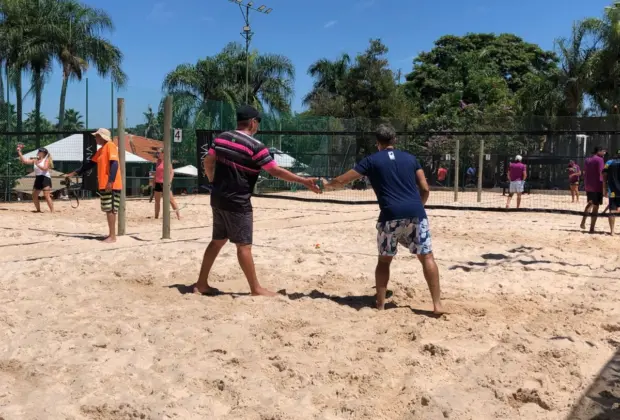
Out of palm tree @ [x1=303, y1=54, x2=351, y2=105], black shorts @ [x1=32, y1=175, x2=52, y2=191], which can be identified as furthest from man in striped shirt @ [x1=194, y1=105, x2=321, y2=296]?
palm tree @ [x1=303, y1=54, x2=351, y2=105]

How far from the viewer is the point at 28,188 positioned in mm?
19656

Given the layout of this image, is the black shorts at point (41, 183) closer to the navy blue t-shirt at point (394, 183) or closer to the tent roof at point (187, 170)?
the tent roof at point (187, 170)

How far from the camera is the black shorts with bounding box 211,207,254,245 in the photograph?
16.8 ft

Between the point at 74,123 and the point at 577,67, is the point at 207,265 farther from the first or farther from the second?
the point at 74,123

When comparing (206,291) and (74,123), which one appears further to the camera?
(74,123)

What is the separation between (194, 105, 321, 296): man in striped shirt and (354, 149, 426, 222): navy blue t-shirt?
2.36 ft

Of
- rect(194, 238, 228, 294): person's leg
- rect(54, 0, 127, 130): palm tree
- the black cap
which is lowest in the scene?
rect(194, 238, 228, 294): person's leg

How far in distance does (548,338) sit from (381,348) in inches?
50.6

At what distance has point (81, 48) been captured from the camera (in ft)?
92.7

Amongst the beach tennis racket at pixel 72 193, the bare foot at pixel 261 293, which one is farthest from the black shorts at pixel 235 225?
the beach tennis racket at pixel 72 193

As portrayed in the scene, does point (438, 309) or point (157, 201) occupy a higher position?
point (157, 201)

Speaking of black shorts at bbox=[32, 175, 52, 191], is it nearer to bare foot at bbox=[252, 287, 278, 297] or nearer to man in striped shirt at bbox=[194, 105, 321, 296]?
man in striped shirt at bbox=[194, 105, 321, 296]

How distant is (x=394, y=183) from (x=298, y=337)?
1486 mm

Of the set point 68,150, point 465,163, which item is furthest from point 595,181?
point 465,163
